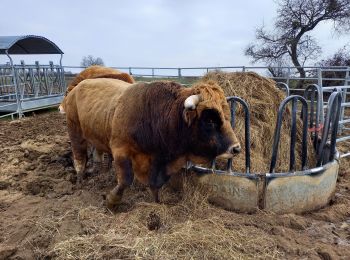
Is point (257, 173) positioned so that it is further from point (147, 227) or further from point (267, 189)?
point (147, 227)

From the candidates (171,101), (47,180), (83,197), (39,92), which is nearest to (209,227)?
(171,101)

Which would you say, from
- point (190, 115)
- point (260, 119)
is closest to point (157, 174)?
point (190, 115)

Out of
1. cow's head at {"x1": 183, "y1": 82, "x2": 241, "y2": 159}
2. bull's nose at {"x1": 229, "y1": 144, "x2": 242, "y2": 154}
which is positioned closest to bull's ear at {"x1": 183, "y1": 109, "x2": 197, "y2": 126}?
cow's head at {"x1": 183, "y1": 82, "x2": 241, "y2": 159}

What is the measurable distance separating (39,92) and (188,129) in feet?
38.8

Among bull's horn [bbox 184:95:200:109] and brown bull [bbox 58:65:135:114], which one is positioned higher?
brown bull [bbox 58:65:135:114]

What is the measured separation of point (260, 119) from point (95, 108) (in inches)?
89.5

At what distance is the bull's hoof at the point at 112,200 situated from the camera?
3.99 m

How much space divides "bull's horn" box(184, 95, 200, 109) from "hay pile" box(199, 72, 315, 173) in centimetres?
144

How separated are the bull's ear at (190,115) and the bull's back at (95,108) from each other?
117cm

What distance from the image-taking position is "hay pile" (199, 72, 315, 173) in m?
4.62

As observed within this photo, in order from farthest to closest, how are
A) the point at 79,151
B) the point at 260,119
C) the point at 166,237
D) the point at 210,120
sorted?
the point at 79,151, the point at 260,119, the point at 210,120, the point at 166,237

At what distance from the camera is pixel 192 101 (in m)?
3.18

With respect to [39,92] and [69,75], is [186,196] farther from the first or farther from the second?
[69,75]

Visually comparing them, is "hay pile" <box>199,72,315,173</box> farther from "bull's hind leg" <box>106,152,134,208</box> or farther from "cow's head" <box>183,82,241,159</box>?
"bull's hind leg" <box>106,152,134,208</box>
